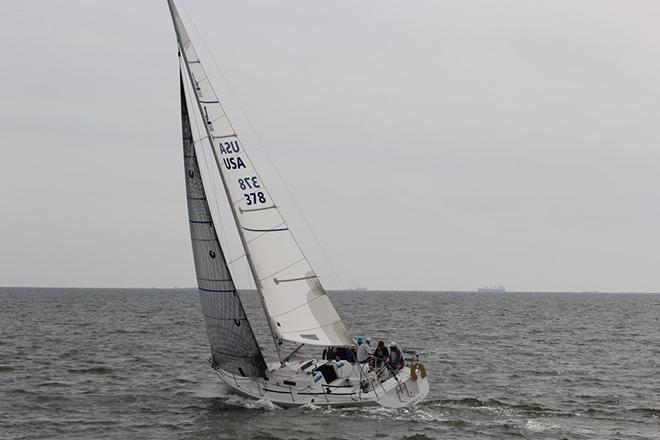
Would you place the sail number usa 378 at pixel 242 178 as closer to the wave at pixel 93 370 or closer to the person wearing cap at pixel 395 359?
the person wearing cap at pixel 395 359

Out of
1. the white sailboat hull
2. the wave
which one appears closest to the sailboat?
the white sailboat hull

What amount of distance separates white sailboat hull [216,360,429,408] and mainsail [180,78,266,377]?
1.50 feet

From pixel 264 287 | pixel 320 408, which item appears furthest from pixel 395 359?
pixel 264 287

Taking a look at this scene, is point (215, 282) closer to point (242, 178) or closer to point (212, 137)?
point (242, 178)

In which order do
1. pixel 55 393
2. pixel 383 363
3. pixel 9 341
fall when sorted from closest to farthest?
pixel 383 363 < pixel 55 393 < pixel 9 341

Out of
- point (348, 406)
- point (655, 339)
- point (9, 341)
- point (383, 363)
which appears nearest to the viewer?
point (348, 406)

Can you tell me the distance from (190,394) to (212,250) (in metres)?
5.40

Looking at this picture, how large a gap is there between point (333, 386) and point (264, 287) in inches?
129

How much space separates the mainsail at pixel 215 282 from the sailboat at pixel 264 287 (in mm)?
28

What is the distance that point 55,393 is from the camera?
81.6ft

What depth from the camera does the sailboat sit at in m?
21.7

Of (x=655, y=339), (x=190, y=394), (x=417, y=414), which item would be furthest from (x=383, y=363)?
(x=655, y=339)

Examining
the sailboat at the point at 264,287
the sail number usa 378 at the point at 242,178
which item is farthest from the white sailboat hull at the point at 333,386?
the sail number usa 378 at the point at 242,178

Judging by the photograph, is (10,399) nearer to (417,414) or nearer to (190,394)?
(190,394)
